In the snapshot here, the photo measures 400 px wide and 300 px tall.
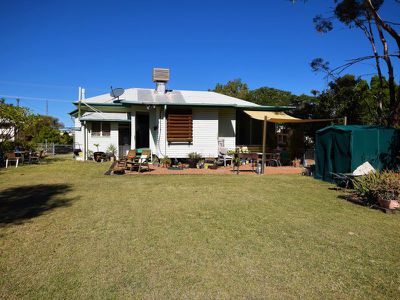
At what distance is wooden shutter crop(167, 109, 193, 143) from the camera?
15.8m

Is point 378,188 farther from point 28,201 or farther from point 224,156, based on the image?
point 224,156

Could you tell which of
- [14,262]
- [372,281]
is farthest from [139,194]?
[372,281]

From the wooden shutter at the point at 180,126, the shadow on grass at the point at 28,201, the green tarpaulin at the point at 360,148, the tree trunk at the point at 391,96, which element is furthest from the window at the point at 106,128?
the tree trunk at the point at 391,96

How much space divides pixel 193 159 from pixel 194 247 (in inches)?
429

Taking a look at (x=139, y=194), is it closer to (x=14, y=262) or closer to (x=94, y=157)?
(x=14, y=262)

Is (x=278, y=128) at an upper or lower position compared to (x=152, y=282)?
upper

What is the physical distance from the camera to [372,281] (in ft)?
11.3

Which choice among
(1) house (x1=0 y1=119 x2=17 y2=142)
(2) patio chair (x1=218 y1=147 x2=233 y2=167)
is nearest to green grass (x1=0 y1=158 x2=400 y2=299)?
(2) patio chair (x1=218 y1=147 x2=233 y2=167)

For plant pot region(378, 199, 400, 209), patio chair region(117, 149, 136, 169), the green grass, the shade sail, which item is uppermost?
the shade sail

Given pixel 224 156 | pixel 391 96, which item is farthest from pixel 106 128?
pixel 391 96

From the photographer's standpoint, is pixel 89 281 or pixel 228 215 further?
pixel 228 215

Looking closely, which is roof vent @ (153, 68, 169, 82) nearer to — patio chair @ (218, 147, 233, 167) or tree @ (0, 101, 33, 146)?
patio chair @ (218, 147, 233, 167)

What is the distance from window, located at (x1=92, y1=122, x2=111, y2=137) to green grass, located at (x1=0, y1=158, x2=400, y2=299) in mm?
13792

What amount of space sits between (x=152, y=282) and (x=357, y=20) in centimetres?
1942
